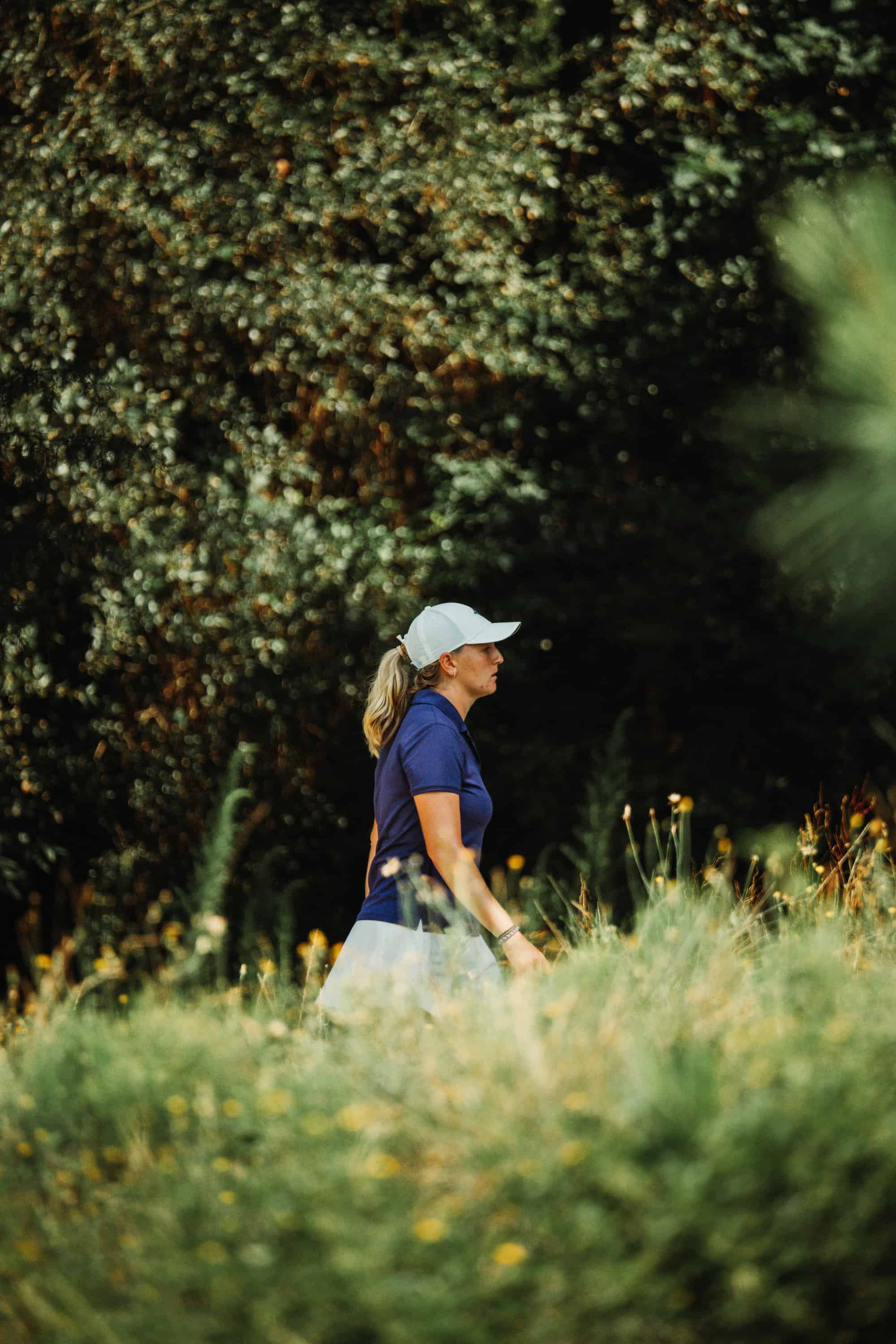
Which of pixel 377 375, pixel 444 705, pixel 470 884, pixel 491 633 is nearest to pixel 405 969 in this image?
pixel 470 884

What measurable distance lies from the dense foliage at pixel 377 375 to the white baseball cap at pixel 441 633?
9.80ft

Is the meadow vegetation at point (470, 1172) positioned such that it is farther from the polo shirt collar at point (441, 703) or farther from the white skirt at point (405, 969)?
the polo shirt collar at point (441, 703)

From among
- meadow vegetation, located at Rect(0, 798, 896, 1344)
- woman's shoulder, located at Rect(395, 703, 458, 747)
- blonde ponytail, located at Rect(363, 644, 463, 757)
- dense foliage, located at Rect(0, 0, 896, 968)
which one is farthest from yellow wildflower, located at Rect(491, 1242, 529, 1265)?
dense foliage, located at Rect(0, 0, 896, 968)

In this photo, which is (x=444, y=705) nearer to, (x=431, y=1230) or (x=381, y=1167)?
(x=381, y=1167)

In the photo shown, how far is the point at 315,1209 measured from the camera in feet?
6.76

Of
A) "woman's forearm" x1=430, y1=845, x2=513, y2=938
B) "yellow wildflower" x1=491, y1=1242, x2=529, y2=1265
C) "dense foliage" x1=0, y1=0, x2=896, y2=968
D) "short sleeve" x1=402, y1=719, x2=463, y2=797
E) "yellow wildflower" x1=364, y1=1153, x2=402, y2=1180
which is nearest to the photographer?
"yellow wildflower" x1=491, y1=1242, x2=529, y2=1265

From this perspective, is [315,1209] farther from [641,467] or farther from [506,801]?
[641,467]

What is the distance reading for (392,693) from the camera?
3.18 m

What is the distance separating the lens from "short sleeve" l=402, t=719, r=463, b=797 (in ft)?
9.74

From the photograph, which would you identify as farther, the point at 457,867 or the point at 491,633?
the point at 491,633

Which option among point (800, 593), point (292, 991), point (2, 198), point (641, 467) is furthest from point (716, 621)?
point (2, 198)

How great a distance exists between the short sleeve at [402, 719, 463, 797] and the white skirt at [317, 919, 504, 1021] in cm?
31

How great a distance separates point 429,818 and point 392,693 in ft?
1.23

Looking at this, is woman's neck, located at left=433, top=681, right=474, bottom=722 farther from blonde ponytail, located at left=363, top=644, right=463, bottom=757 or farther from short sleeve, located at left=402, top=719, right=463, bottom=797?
short sleeve, located at left=402, top=719, right=463, bottom=797
